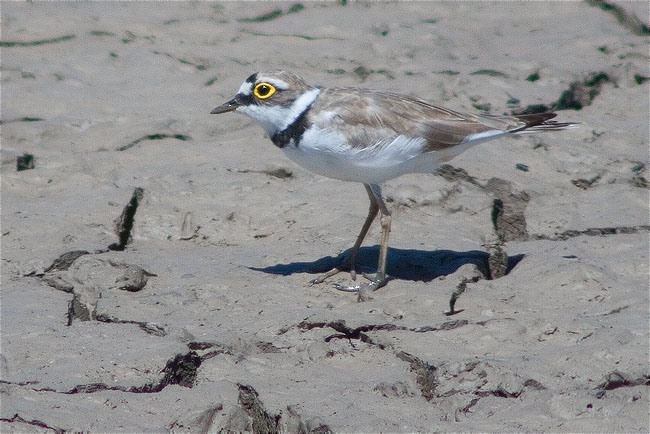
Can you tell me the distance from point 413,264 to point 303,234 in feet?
1.85

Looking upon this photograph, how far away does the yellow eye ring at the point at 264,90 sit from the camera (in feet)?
14.3

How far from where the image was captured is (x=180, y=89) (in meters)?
6.32

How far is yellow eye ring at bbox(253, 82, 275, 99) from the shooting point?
436cm

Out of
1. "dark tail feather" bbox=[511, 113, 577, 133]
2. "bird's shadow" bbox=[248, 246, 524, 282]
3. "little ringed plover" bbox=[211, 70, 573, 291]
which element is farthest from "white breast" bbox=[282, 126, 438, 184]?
"dark tail feather" bbox=[511, 113, 577, 133]

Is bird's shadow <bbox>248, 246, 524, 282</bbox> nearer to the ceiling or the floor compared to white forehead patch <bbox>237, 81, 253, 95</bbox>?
nearer to the floor

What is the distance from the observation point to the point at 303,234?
4.70 metres

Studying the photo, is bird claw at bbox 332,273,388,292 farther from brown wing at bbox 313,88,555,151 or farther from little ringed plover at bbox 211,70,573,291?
brown wing at bbox 313,88,555,151

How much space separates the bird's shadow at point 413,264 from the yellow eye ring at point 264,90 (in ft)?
2.50

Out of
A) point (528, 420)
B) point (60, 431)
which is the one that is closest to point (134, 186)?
point (60, 431)

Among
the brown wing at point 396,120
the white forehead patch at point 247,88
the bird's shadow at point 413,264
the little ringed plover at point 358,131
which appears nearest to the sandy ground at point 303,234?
the bird's shadow at point 413,264

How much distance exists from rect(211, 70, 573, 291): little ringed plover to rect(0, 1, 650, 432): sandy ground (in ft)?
1.34

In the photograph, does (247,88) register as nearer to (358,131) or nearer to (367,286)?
(358,131)

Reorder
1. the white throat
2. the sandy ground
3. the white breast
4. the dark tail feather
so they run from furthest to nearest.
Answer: the dark tail feather, the white throat, the white breast, the sandy ground

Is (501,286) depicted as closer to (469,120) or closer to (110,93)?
(469,120)
